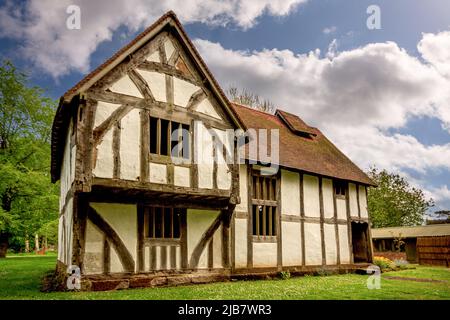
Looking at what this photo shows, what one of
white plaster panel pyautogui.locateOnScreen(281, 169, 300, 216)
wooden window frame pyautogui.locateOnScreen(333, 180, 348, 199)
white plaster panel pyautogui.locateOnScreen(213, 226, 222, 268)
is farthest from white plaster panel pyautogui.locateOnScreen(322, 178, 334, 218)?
white plaster panel pyautogui.locateOnScreen(213, 226, 222, 268)

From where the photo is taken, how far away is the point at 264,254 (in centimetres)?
1598

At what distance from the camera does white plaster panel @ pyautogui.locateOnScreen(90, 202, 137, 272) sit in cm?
1169

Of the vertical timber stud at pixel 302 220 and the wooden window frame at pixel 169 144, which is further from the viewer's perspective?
the vertical timber stud at pixel 302 220

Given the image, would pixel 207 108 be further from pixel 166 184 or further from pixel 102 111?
pixel 102 111

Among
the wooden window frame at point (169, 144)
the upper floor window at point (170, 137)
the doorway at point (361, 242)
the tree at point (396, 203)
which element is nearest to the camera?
the wooden window frame at point (169, 144)

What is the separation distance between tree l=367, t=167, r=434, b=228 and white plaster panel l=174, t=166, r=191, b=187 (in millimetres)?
44896

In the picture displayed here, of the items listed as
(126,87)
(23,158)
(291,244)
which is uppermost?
(23,158)

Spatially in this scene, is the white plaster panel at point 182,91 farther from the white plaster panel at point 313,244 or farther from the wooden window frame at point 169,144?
the white plaster panel at point 313,244

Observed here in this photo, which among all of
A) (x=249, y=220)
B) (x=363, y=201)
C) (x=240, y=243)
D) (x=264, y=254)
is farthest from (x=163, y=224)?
(x=363, y=201)

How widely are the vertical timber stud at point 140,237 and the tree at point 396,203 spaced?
151ft

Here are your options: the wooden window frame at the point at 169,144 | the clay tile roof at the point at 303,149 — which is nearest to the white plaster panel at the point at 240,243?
the clay tile roof at the point at 303,149

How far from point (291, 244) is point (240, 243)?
10.1 ft

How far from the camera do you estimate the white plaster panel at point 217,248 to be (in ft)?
46.5

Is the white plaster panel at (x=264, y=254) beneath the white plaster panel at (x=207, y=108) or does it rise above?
beneath
